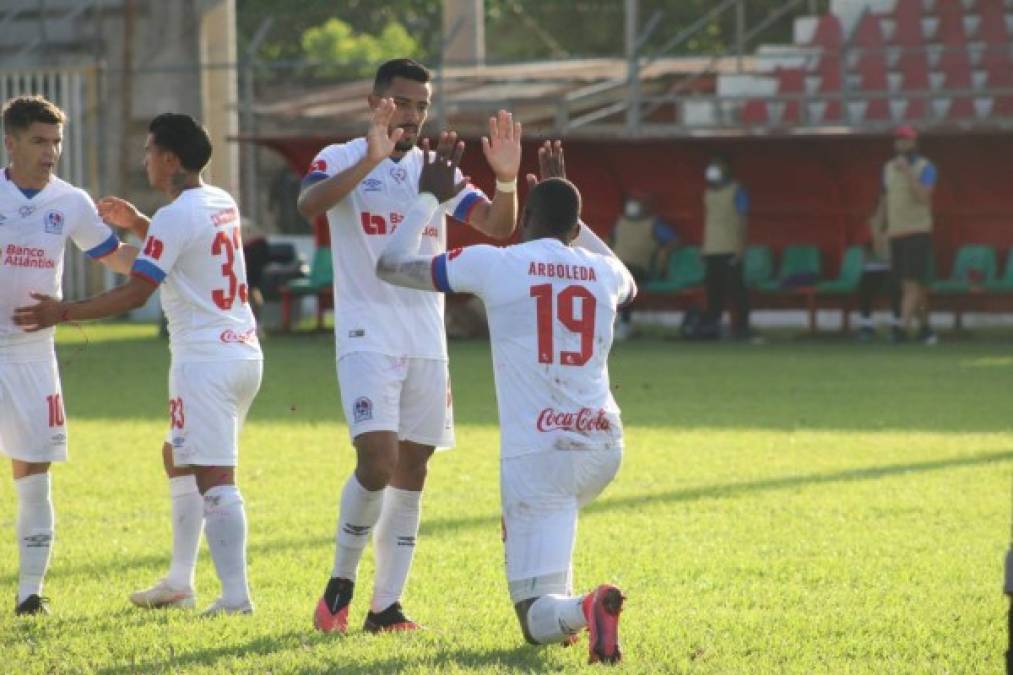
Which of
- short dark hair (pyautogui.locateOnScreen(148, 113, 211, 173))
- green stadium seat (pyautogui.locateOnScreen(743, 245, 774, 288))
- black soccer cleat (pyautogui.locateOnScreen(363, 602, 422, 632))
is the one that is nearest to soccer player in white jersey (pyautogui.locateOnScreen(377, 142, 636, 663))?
black soccer cleat (pyautogui.locateOnScreen(363, 602, 422, 632))

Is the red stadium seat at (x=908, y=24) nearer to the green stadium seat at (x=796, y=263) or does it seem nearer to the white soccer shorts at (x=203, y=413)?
the green stadium seat at (x=796, y=263)

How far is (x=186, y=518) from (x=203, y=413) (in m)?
0.76

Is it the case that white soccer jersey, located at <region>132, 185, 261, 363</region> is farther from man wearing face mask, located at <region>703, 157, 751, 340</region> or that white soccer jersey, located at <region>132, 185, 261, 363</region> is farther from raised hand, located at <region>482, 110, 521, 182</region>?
man wearing face mask, located at <region>703, 157, 751, 340</region>

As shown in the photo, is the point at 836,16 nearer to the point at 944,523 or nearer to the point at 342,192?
the point at 944,523

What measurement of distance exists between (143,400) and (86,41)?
52.5 feet

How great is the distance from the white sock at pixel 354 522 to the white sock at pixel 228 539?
500mm

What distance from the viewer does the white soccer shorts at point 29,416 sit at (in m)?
8.07

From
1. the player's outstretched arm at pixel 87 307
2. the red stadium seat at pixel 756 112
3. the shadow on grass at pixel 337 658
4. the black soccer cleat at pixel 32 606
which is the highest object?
the red stadium seat at pixel 756 112

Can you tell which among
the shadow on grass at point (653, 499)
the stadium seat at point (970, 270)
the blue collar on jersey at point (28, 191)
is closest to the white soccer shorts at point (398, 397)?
the blue collar on jersey at point (28, 191)

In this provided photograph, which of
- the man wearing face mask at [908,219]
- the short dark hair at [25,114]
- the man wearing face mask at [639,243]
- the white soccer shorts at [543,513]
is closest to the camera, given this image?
the white soccer shorts at [543,513]

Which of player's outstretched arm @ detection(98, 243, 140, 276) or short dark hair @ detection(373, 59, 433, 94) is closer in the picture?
short dark hair @ detection(373, 59, 433, 94)

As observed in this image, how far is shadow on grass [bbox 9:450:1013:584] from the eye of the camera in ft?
30.3

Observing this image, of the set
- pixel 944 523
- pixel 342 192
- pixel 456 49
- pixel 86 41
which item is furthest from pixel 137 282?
pixel 456 49

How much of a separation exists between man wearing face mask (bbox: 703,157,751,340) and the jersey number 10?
57.4 ft
